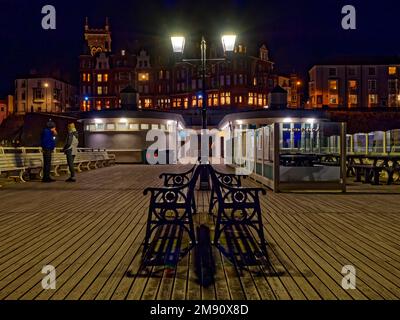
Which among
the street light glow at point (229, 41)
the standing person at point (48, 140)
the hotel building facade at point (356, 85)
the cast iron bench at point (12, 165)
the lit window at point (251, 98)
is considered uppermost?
the hotel building facade at point (356, 85)

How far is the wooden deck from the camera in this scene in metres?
3.67

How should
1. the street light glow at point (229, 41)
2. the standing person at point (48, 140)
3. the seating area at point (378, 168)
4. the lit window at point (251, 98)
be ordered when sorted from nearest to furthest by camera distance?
the street light glow at point (229, 41) < the seating area at point (378, 168) < the standing person at point (48, 140) < the lit window at point (251, 98)

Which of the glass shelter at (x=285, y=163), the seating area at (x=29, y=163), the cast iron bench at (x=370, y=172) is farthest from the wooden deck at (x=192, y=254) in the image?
the seating area at (x=29, y=163)

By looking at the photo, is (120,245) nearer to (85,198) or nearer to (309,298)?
(309,298)

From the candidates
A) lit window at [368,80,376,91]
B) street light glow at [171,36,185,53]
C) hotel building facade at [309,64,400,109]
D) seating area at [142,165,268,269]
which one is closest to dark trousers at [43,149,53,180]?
street light glow at [171,36,185,53]

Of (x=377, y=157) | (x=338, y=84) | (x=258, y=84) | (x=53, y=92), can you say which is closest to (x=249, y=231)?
(x=377, y=157)

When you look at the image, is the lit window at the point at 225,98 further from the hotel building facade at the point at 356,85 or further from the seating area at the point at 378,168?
the seating area at the point at 378,168

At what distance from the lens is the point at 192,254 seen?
195 inches

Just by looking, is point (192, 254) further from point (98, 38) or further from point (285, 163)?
point (98, 38)

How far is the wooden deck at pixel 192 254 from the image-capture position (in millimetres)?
3672

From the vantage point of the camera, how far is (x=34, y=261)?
4660 millimetres

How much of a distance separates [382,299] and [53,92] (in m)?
92.8

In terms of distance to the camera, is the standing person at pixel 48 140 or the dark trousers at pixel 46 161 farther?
the dark trousers at pixel 46 161

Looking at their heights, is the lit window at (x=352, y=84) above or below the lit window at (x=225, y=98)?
above
